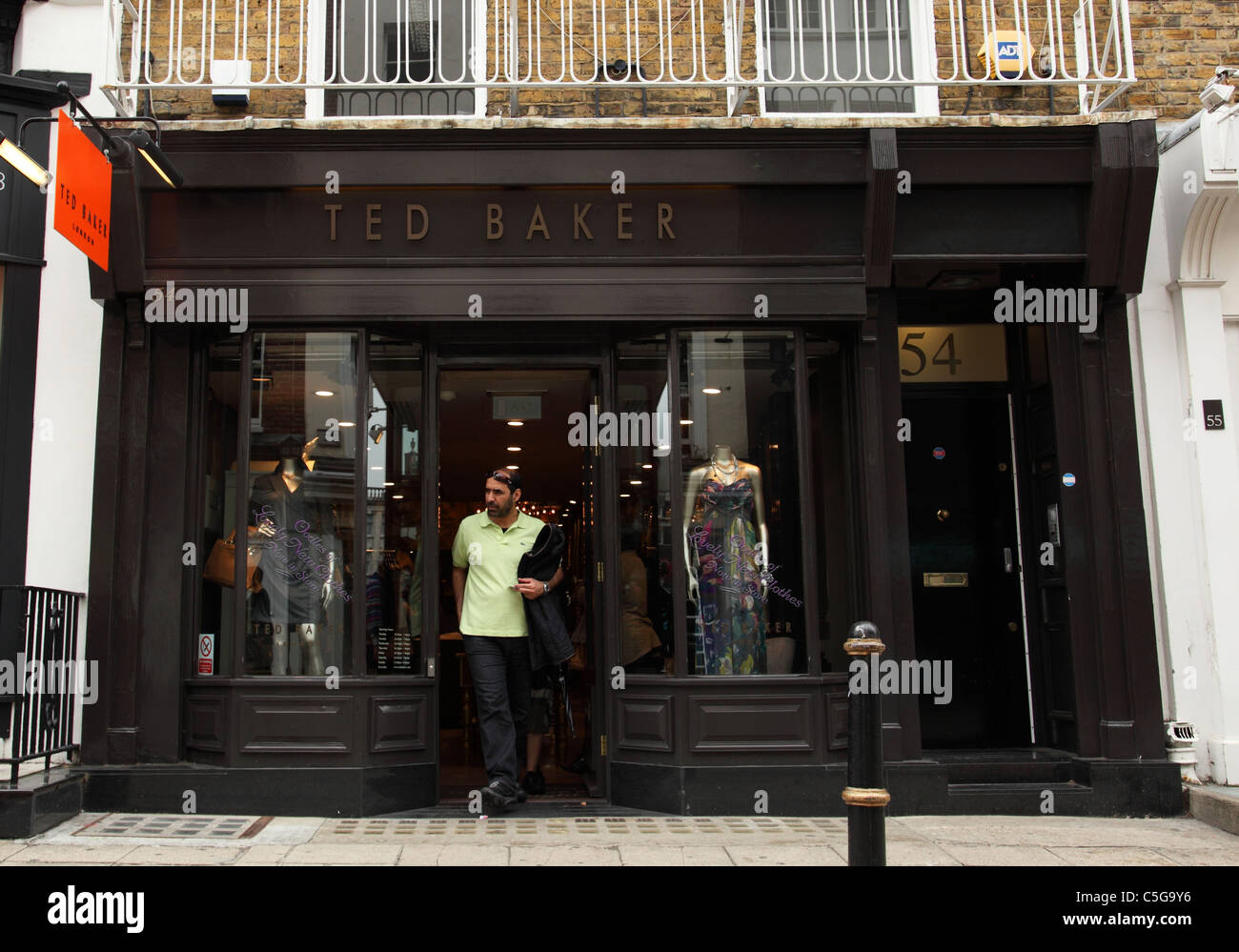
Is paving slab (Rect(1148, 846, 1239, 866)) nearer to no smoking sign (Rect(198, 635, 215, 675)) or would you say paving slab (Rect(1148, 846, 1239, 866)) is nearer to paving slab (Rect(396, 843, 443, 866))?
paving slab (Rect(396, 843, 443, 866))

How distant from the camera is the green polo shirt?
720 centimetres

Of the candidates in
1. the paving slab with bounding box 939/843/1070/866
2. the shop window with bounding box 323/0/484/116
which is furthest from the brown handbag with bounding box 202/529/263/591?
the paving slab with bounding box 939/843/1070/866

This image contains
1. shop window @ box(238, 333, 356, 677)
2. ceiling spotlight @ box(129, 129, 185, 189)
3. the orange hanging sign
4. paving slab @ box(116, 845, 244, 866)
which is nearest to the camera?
paving slab @ box(116, 845, 244, 866)

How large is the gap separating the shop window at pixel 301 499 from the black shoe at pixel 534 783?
1.48 m

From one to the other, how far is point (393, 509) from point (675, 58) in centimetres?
365

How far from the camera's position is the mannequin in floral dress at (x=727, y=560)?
285 inches

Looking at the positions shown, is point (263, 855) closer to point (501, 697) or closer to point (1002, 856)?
point (501, 697)

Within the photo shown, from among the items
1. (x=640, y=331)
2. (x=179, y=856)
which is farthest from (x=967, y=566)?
(x=179, y=856)

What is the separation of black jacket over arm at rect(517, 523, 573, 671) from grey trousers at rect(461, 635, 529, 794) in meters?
0.10

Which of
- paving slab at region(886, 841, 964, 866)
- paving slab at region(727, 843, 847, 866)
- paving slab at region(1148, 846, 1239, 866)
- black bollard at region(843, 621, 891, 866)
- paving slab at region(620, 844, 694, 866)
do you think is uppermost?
black bollard at region(843, 621, 891, 866)

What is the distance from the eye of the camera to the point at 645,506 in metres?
7.36

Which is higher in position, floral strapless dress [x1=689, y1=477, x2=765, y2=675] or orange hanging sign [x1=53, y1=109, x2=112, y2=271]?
orange hanging sign [x1=53, y1=109, x2=112, y2=271]

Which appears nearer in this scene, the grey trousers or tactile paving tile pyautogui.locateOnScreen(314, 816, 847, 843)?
tactile paving tile pyautogui.locateOnScreen(314, 816, 847, 843)
